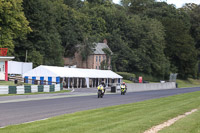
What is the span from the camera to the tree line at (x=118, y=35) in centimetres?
7256

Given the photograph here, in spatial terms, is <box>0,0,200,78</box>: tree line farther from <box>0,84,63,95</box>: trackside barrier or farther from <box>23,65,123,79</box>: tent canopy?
<box>0,84,63,95</box>: trackside barrier

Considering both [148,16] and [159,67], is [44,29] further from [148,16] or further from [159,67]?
[148,16]

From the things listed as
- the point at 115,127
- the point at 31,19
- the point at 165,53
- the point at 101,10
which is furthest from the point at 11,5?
the point at 165,53

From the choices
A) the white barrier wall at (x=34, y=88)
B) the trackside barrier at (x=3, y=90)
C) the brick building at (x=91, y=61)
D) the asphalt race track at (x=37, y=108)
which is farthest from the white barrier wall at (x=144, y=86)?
the asphalt race track at (x=37, y=108)

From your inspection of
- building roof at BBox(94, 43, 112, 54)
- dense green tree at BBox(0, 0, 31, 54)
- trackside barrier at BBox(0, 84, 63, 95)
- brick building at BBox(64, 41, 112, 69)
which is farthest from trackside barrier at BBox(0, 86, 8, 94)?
building roof at BBox(94, 43, 112, 54)

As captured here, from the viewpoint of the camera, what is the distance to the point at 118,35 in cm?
9862

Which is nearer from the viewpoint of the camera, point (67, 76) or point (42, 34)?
point (67, 76)

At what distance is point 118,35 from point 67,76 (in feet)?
147

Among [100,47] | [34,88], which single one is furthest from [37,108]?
[100,47]

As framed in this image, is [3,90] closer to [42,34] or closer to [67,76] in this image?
[67,76]

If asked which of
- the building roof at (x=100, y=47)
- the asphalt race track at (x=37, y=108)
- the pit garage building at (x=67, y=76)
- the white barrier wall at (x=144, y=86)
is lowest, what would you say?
the asphalt race track at (x=37, y=108)

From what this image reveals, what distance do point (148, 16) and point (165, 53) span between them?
15.3m

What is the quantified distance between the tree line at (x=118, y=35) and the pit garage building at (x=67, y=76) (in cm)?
1062

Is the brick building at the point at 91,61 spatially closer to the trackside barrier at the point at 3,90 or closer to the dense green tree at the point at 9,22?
the dense green tree at the point at 9,22
